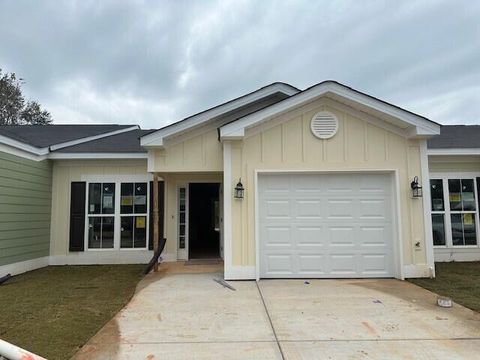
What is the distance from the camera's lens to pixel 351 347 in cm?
370

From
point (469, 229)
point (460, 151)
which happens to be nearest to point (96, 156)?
point (460, 151)

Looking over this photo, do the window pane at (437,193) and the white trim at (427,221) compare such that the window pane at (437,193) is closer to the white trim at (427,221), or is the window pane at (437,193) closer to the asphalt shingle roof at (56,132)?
the white trim at (427,221)

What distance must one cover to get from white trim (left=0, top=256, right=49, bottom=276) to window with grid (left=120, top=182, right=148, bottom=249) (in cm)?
194

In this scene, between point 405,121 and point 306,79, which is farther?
point 306,79

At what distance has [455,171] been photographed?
962 centimetres

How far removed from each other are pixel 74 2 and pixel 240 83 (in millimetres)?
7671

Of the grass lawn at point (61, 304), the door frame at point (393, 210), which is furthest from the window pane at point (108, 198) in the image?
the door frame at point (393, 210)

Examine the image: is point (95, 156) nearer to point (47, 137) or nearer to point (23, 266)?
point (47, 137)

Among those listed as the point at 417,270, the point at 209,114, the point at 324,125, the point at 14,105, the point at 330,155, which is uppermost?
the point at 14,105

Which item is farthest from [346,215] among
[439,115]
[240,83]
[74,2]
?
[439,115]

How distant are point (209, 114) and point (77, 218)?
4539mm

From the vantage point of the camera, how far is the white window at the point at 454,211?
9531mm

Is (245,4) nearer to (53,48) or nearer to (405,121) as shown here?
(405,121)

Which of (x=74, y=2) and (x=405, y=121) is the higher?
(x=74, y=2)
